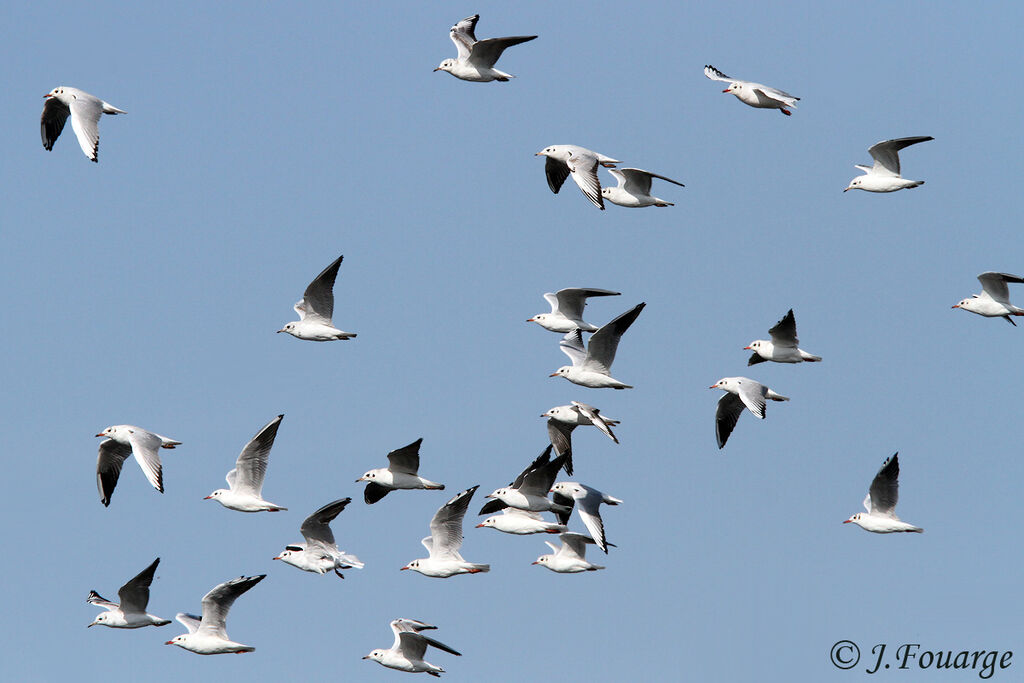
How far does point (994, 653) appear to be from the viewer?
31500 millimetres

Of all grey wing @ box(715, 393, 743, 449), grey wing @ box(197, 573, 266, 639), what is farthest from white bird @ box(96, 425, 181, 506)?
grey wing @ box(715, 393, 743, 449)

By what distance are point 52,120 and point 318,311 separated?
18.9 feet

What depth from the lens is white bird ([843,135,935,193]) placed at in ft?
107

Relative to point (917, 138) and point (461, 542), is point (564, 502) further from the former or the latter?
point (917, 138)

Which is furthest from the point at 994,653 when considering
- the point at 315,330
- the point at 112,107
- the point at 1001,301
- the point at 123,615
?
the point at 112,107

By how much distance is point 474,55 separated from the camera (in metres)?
31.9

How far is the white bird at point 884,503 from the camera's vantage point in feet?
104

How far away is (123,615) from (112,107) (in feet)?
29.4

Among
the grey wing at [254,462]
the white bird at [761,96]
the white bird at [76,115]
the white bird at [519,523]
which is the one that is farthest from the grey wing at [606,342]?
the white bird at [76,115]

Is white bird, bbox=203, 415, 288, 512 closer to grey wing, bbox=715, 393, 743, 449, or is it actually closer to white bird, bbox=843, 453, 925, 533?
grey wing, bbox=715, 393, 743, 449

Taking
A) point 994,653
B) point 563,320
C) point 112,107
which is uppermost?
point 112,107

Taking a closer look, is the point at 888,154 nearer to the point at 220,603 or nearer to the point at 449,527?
the point at 449,527

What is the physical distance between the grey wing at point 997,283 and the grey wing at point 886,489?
4.05 meters

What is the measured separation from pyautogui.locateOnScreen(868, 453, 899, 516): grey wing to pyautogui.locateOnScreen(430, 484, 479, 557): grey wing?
7.41 m
